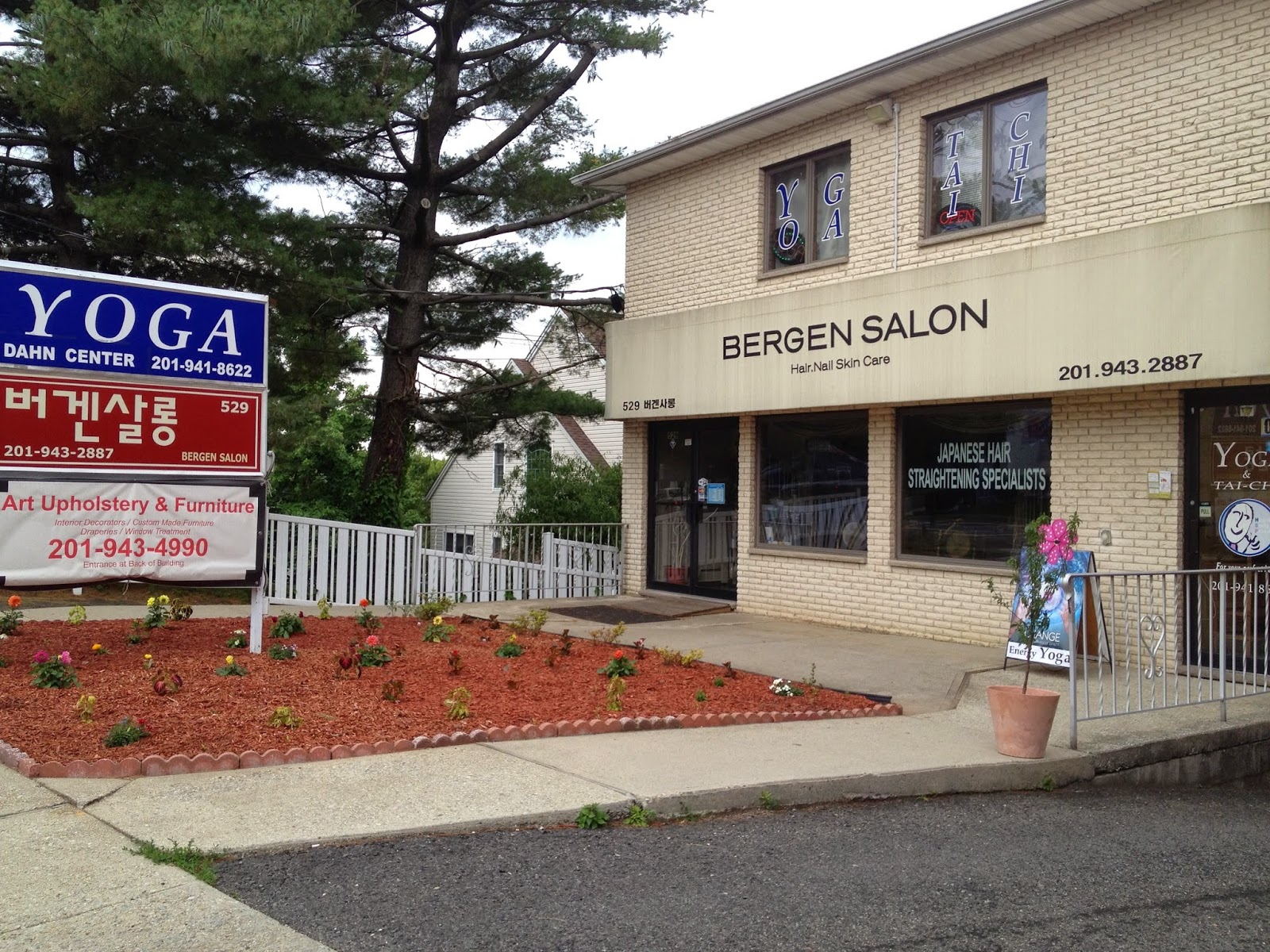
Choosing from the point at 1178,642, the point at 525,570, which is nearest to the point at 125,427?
the point at 525,570

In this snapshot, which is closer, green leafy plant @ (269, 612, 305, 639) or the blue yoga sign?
the blue yoga sign

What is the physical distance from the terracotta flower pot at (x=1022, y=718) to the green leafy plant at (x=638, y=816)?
2548 mm

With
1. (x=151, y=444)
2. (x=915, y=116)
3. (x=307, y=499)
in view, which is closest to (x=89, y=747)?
(x=151, y=444)

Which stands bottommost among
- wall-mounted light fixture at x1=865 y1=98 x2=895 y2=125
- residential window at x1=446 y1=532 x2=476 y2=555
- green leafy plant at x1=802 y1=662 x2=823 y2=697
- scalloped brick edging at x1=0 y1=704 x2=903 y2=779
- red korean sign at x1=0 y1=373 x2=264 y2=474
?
scalloped brick edging at x1=0 y1=704 x2=903 y2=779

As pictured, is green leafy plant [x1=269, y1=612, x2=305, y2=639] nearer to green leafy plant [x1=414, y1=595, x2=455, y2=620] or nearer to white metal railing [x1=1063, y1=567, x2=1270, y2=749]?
green leafy plant [x1=414, y1=595, x2=455, y2=620]

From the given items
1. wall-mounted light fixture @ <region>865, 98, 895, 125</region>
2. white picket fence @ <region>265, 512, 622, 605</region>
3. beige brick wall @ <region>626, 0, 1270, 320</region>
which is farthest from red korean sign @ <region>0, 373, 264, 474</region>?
wall-mounted light fixture @ <region>865, 98, 895, 125</region>

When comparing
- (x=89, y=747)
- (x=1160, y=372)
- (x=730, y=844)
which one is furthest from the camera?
(x=1160, y=372)

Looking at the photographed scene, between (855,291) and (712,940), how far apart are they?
9.03m

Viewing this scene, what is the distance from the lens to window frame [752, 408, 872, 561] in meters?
13.0

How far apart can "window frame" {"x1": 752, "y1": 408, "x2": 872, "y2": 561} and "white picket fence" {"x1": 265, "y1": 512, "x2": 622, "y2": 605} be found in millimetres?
2589

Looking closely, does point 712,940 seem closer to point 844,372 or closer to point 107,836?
point 107,836

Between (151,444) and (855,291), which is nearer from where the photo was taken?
(151,444)

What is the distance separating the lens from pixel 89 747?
21.5 ft

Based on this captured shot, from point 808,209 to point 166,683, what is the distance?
360 inches
